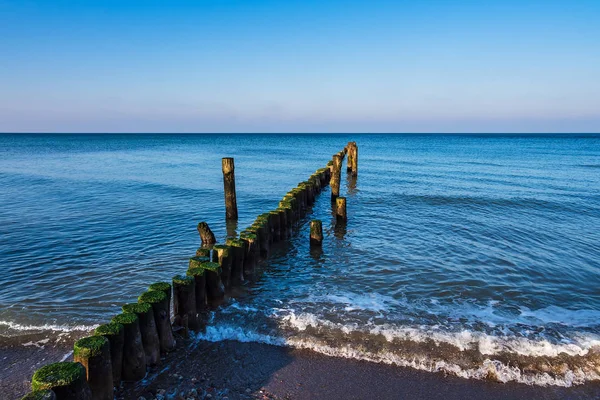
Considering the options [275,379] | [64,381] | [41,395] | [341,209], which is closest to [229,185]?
[341,209]

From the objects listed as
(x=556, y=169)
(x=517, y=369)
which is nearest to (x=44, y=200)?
(x=517, y=369)

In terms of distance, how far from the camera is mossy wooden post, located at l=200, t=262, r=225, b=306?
8484mm

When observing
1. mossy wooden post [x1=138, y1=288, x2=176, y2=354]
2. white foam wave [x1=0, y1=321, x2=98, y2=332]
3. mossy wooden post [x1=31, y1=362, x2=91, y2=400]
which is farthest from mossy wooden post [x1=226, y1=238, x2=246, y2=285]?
mossy wooden post [x1=31, y1=362, x2=91, y2=400]

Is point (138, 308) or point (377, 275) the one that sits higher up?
point (138, 308)

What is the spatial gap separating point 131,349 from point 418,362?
15.7ft

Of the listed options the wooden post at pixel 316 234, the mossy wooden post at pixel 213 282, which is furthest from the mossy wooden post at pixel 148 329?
the wooden post at pixel 316 234

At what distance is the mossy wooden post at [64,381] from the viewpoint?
15.3ft

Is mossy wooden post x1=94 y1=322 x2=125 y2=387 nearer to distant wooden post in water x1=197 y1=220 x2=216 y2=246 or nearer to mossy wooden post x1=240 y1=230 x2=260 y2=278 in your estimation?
mossy wooden post x1=240 y1=230 x2=260 y2=278

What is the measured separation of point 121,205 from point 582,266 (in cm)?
1941

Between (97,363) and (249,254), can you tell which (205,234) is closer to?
(249,254)

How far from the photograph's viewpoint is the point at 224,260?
9.34 metres

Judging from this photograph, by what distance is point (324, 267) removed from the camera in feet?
37.7

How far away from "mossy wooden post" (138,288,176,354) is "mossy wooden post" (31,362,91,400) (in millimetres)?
1750

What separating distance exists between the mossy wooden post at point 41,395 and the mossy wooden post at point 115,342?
125 centimetres
